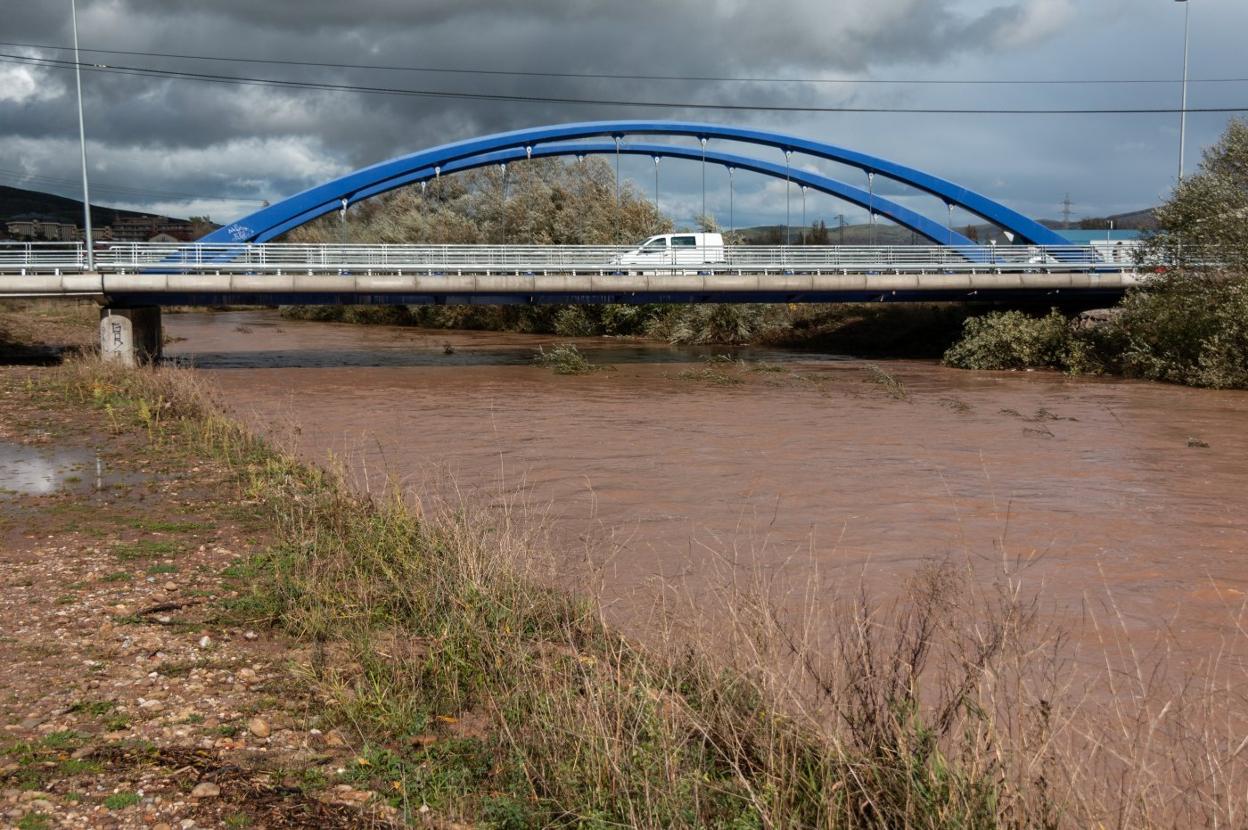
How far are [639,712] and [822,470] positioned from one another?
10.6m

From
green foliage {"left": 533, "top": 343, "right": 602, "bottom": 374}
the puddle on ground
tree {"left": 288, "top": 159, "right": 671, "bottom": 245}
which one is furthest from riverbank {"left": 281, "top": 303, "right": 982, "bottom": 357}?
the puddle on ground

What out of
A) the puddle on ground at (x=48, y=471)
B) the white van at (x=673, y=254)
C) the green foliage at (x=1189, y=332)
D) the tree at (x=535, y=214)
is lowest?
the puddle on ground at (x=48, y=471)

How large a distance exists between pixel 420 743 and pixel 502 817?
3.15 ft

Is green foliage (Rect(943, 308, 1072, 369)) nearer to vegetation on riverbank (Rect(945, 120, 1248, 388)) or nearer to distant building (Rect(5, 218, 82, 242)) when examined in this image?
vegetation on riverbank (Rect(945, 120, 1248, 388))

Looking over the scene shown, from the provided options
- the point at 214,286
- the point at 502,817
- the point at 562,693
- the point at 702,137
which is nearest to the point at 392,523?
the point at 562,693

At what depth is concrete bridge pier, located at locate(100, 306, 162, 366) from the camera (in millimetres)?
29656

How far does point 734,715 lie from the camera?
4266 mm

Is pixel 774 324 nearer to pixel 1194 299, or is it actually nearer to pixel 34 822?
pixel 1194 299

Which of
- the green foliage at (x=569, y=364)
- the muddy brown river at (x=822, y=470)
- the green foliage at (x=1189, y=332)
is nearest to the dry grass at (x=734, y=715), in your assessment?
the muddy brown river at (x=822, y=470)

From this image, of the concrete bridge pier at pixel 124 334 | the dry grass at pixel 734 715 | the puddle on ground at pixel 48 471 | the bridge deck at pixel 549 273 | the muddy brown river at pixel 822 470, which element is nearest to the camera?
the dry grass at pixel 734 715

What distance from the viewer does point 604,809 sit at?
385 cm

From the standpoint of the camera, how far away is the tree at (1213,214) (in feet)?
89.2

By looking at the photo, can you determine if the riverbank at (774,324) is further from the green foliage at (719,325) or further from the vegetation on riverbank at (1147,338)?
the vegetation on riverbank at (1147,338)

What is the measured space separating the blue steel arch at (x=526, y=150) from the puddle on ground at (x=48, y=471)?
2343 cm
